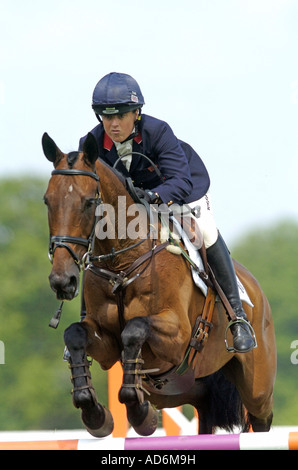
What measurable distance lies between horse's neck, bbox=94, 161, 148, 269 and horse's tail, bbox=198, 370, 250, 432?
6.39 feet

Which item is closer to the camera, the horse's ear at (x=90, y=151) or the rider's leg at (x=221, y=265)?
the horse's ear at (x=90, y=151)

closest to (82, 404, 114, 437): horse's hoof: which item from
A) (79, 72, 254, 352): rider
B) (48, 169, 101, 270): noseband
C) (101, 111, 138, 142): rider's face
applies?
(48, 169, 101, 270): noseband

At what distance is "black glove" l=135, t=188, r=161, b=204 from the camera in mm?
5688

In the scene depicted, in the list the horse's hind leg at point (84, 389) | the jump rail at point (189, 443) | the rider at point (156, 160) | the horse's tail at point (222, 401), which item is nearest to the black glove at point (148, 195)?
the rider at point (156, 160)

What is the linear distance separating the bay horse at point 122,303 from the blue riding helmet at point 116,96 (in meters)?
0.42

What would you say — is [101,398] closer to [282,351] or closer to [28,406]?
[28,406]

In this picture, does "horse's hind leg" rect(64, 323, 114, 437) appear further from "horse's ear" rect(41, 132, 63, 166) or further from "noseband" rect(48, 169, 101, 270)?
"horse's ear" rect(41, 132, 63, 166)

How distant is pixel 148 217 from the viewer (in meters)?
5.81

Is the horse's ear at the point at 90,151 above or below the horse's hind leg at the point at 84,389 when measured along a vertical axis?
above

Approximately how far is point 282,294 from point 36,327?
553 inches

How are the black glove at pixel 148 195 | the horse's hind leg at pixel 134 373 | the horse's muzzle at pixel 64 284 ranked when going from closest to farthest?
the horse's muzzle at pixel 64 284 < the horse's hind leg at pixel 134 373 < the black glove at pixel 148 195

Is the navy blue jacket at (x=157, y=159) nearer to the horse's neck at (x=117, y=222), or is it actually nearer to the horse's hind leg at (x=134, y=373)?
the horse's neck at (x=117, y=222)

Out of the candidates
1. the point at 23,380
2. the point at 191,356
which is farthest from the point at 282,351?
the point at 191,356

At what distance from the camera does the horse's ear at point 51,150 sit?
5.27 metres
